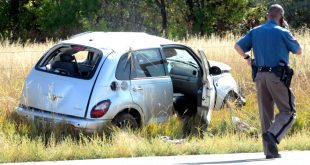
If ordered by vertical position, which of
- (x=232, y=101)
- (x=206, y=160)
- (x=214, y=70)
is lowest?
(x=206, y=160)

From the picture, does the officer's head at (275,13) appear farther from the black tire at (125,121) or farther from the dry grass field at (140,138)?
the black tire at (125,121)

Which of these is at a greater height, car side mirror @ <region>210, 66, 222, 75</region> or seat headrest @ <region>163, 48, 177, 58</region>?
seat headrest @ <region>163, 48, 177, 58</region>

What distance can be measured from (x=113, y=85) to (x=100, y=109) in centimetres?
42

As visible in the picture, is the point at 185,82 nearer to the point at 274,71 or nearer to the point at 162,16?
the point at 274,71

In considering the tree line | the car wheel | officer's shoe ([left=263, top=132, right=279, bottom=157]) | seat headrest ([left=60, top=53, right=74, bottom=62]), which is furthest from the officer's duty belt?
the tree line

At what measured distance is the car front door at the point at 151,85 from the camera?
1016 centimetres

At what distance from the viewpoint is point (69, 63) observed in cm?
1012

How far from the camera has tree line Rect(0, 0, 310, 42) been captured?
1366 inches

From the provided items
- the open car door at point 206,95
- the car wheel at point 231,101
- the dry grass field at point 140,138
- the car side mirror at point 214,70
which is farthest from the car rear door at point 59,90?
the car wheel at point 231,101

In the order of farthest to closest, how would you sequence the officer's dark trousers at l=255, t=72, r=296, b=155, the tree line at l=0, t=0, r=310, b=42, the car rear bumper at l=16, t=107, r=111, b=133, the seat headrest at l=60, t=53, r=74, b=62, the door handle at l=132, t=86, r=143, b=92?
the tree line at l=0, t=0, r=310, b=42
the seat headrest at l=60, t=53, r=74, b=62
the door handle at l=132, t=86, r=143, b=92
the car rear bumper at l=16, t=107, r=111, b=133
the officer's dark trousers at l=255, t=72, r=296, b=155

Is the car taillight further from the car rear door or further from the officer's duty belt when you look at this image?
the officer's duty belt

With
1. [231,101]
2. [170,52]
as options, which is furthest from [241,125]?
[170,52]

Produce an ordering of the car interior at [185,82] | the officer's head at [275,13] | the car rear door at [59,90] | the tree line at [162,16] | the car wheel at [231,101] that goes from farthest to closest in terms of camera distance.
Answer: the tree line at [162,16], the car wheel at [231,101], the car interior at [185,82], the car rear door at [59,90], the officer's head at [275,13]

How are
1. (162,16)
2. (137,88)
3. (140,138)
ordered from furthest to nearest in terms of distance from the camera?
1. (162,16)
2. (137,88)
3. (140,138)
